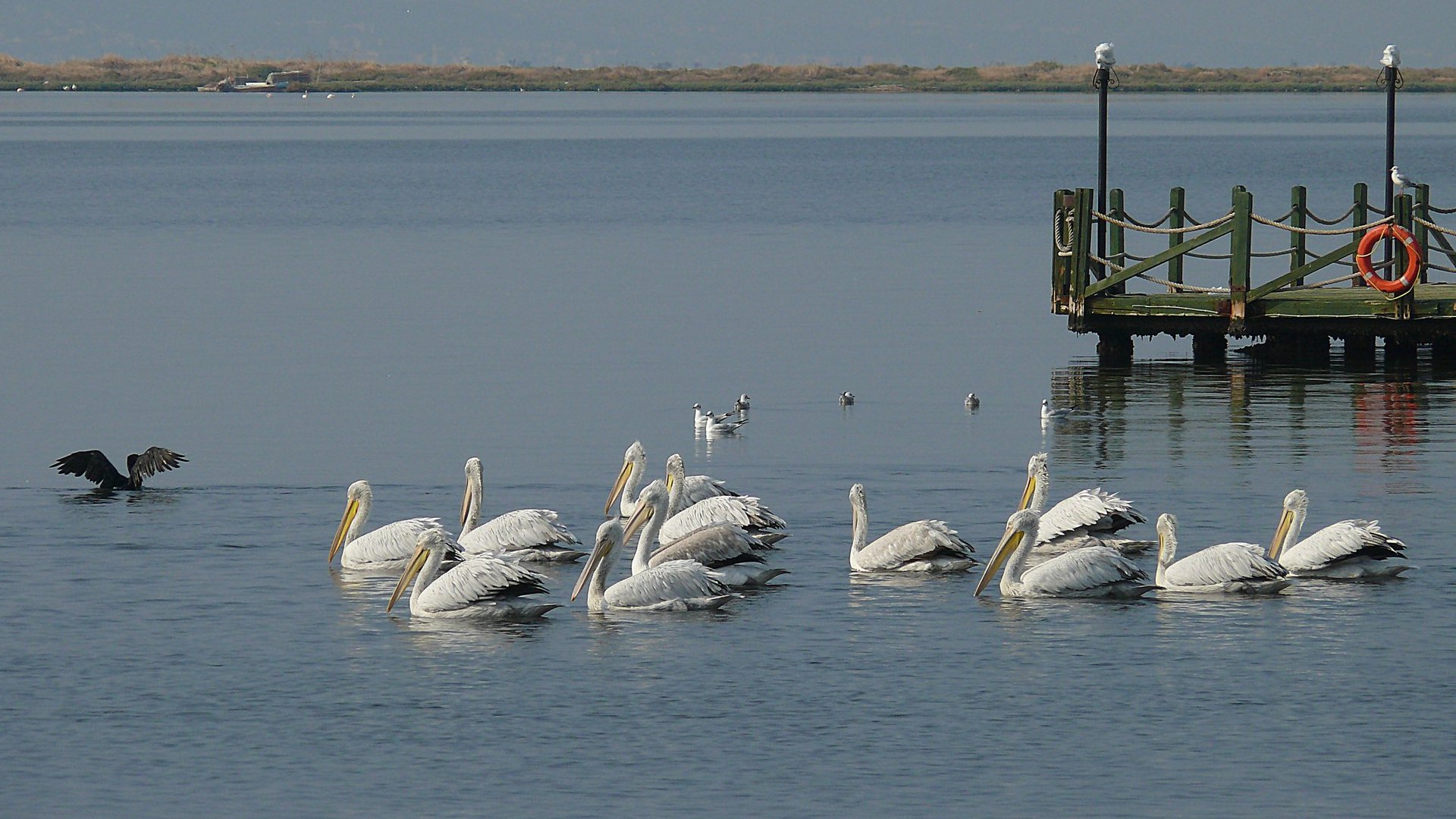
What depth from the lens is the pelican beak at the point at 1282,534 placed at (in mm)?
15445

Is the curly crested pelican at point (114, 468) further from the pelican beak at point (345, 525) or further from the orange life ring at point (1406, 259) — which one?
the orange life ring at point (1406, 259)

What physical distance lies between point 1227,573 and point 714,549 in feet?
10.5

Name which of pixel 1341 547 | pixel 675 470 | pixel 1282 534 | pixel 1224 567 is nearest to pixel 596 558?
pixel 675 470

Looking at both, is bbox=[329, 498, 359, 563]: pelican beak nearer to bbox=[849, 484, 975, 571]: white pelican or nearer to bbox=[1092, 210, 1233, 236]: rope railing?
bbox=[849, 484, 975, 571]: white pelican

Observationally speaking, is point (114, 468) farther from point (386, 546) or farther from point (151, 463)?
point (386, 546)

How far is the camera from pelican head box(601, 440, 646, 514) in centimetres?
1756

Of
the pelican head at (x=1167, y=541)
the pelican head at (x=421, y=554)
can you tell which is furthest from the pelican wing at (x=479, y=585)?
the pelican head at (x=1167, y=541)

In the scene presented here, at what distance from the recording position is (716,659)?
13359 millimetres

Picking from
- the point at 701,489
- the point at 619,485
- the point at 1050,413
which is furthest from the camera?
the point at 1050,413

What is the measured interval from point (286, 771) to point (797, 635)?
3.62 m

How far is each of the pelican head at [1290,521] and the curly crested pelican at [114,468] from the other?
8.65 m

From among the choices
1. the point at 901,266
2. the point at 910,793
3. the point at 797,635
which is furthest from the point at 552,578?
the point at 901,266

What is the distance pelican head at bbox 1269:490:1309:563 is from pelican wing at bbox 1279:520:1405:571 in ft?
1.05

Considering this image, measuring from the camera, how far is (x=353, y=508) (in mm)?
16344
